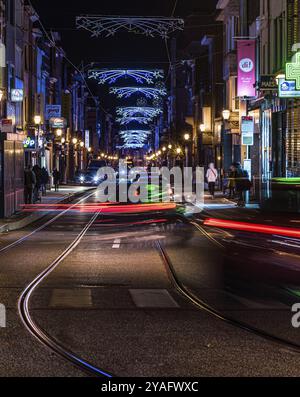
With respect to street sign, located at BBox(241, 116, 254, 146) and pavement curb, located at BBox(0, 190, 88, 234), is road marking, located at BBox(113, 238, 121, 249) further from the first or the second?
street sign, located at BBox(241, 116, 254, 146)

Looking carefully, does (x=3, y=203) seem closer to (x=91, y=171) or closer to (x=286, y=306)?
(x=286, y=306)

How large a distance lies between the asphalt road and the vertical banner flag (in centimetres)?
2082

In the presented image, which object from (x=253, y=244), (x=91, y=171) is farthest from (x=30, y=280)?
(x=91, y=171)

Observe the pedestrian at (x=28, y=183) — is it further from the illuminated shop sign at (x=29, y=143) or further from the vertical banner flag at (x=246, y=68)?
the vertical banner flag at (x=246, y=68)

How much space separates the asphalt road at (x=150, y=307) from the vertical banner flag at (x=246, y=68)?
820 inches

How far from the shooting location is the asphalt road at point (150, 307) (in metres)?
7.72

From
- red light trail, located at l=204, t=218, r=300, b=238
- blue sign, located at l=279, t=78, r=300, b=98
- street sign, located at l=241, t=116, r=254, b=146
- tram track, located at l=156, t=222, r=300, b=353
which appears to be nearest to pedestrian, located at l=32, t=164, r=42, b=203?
street sign, located at l=241, t=116, r=254, b=146

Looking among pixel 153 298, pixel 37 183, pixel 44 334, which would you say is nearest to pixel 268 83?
pixel 37 183

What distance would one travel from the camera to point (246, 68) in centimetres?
4112

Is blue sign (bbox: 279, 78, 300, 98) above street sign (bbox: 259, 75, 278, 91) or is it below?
below

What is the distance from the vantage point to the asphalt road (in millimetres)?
7719

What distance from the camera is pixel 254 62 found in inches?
1634

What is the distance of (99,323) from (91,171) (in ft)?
223

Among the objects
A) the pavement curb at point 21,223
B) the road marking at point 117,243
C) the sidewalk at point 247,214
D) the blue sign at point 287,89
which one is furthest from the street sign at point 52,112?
the road marking at point 117,243
